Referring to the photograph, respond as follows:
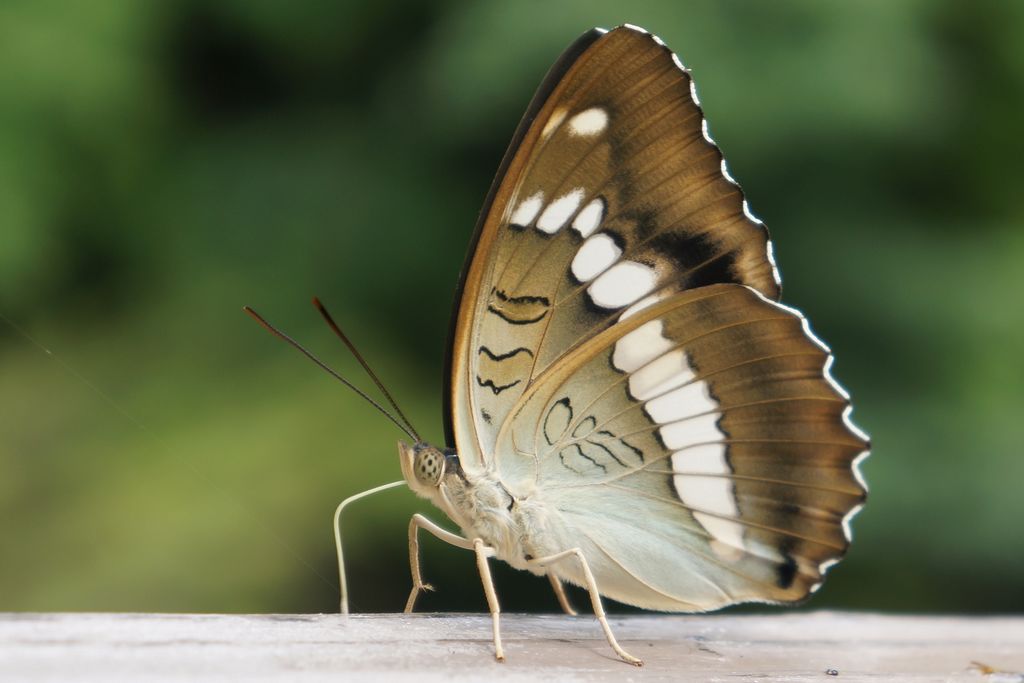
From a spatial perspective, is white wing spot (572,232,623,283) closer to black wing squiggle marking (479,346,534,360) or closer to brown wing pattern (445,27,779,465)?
brown wing pattern (445,27,779,465)

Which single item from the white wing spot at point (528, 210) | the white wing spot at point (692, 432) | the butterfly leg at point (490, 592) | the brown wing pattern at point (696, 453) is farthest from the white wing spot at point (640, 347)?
the butterfly leg at point (490, 592)

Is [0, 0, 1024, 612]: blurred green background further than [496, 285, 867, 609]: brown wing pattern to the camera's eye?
Yes

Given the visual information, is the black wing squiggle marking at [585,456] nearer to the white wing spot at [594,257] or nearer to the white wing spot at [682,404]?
the white wing spot at [682,404]

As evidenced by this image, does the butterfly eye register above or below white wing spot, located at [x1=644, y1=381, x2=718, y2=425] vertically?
below

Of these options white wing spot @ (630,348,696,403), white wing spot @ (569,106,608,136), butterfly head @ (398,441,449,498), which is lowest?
butterfly head @ (398,441,449,498)

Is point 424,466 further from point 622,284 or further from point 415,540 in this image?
point 622,284

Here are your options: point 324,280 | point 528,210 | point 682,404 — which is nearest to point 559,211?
point 528,210

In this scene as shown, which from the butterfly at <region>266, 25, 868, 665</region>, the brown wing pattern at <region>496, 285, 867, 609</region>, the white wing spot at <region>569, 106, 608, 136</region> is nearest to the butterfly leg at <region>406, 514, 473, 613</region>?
the butterfly at <region>266, 25, 868, 665</region>
